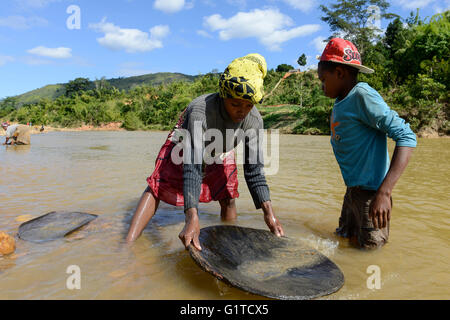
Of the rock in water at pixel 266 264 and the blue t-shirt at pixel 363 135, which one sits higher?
the blue t-shirt at pixel 363 135

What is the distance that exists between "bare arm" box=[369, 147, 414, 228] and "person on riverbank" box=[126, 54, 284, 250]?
0.62m

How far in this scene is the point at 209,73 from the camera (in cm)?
4450

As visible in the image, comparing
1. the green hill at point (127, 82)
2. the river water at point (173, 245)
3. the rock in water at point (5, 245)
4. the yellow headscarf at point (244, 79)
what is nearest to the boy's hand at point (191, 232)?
the river water at point (173, 245)

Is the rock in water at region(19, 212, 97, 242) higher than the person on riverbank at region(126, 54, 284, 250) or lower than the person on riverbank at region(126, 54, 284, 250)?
lower

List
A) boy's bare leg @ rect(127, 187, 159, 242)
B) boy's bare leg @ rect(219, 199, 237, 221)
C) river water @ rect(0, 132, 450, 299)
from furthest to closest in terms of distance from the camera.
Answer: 1. boy's bare leg @ rect(219, 199, 237, 221)
2. boy's bare leg @ rect(127, 187, 159, 242)
3. river water @ rect(0, 132, 450, 299)

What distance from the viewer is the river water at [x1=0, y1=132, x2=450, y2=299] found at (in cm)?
159

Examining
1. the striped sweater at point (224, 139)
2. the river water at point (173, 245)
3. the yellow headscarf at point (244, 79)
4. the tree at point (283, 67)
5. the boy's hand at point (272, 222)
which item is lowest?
the river water at point (173, 245)

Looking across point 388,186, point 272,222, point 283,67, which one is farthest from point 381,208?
point 283,67

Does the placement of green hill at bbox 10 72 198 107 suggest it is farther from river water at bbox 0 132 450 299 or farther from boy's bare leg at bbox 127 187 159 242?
boy's bare leg at bbox 127 187 159 242

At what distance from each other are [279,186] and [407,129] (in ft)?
8.84

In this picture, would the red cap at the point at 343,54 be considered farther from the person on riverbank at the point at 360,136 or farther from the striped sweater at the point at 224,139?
the striped sweater at the point at 224,139

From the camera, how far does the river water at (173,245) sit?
5.21ft

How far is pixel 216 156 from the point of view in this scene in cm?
256

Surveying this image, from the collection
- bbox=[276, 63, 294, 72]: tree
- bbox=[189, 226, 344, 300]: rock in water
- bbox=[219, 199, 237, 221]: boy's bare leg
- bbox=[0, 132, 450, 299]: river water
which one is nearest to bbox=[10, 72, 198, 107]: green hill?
bbox=[276, 63, 294, 72]: tree
